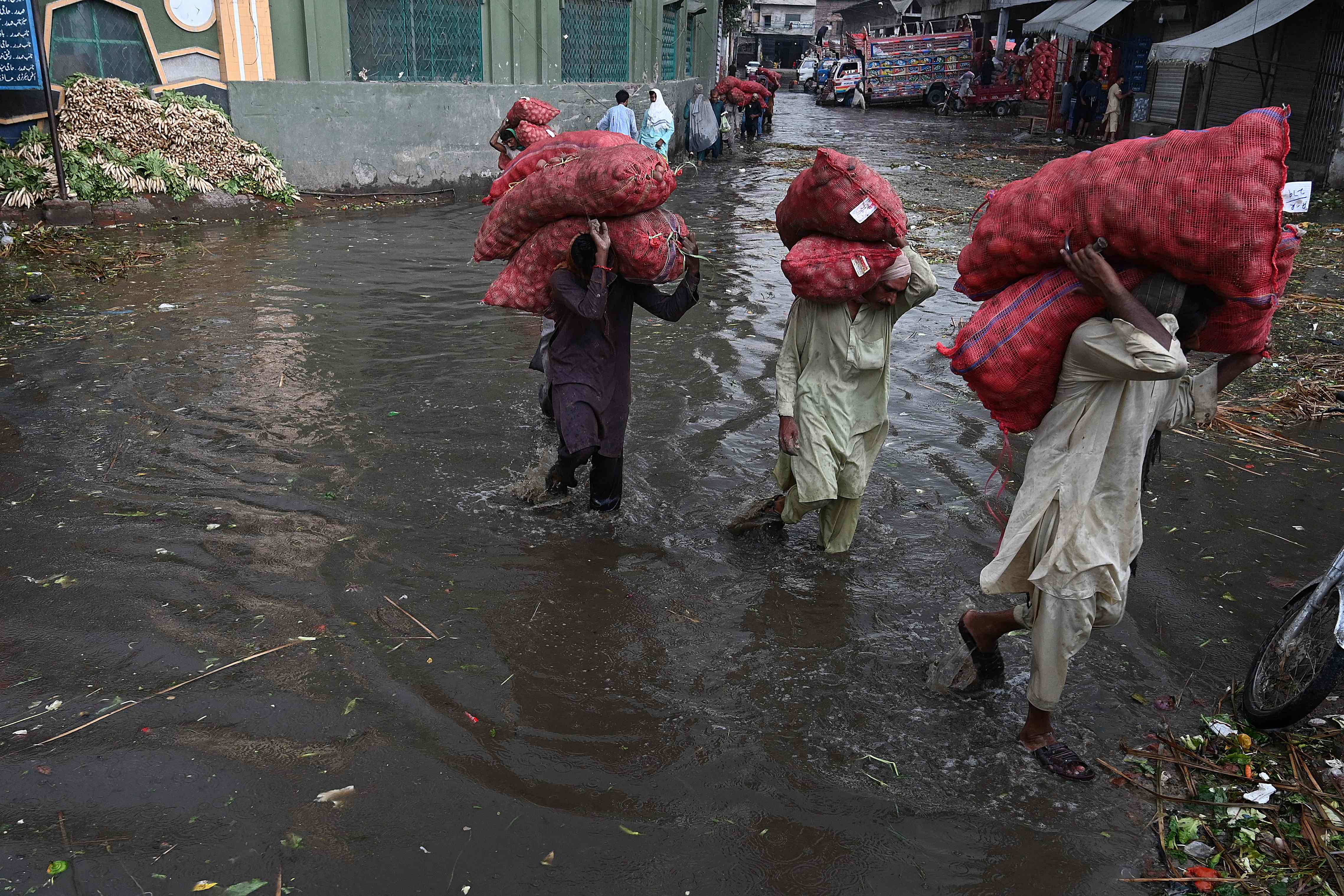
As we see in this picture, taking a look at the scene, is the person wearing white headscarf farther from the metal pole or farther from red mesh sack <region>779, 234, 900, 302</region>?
red mesh sack <region>779, 234, 900, 302</region>

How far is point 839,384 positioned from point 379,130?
1172 cm

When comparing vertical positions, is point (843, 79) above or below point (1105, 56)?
below

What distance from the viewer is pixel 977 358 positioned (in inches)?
113

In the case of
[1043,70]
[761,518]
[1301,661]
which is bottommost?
[761,518]

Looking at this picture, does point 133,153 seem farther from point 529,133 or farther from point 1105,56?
point 1105,56

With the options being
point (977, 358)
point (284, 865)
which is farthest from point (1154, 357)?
point (284, 865)

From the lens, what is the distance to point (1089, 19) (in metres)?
22.3

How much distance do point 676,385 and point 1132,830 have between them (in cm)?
432

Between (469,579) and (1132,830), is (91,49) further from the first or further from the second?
(1132,830)

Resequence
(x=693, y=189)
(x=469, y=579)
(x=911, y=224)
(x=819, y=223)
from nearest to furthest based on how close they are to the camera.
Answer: (x=819, y=223) → (x=469, y=579) → (x=911, y=224) → (x=693, y=189)

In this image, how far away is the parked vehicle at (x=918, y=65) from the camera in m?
36.8

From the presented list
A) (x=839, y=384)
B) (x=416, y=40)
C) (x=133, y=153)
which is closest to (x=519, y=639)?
(x=839, y=384)

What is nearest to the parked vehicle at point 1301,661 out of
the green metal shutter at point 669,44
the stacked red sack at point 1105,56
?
the green metal shutter at point 669,44

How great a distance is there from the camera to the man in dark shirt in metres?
4.17
